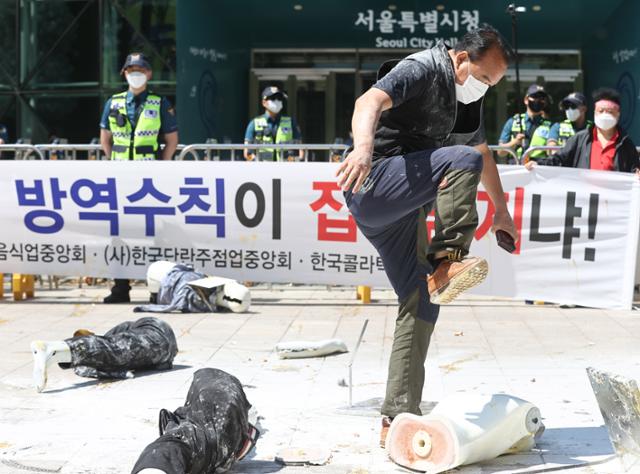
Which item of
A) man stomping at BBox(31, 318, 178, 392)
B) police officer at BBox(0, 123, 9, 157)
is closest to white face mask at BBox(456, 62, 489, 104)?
man stomping at BBox(31, 318, 178, 392)

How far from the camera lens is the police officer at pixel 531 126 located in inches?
489

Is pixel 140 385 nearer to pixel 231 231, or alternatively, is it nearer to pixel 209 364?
pixel 209 364

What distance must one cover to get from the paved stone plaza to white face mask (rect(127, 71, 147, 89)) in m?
2.00

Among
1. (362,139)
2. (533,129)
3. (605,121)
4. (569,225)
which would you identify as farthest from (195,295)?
(362,139)

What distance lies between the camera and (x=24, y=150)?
36.2 feet

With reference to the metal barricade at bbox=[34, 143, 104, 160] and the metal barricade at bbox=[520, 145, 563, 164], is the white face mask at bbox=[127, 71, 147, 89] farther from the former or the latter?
the metal barricade at bbox=[520, 145, 563, 164]

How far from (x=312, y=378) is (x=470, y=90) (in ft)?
7.83

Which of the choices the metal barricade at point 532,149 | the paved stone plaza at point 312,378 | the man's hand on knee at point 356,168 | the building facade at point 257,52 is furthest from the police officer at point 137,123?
the building facade at point 257,52

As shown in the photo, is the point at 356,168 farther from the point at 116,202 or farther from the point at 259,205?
the point at 116,202

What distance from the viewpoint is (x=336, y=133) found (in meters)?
21.3

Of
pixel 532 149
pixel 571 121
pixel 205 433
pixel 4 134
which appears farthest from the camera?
pixel 4 134

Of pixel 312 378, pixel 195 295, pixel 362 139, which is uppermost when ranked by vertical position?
pixel 362 139

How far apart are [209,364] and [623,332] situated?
131 inches

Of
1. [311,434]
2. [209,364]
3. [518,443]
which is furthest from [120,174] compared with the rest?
[518,443]
